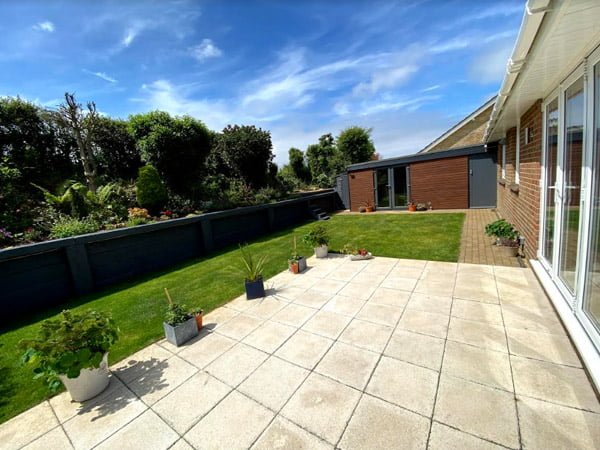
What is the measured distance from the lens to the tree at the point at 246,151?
34.8ft

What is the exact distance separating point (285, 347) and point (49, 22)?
628cm

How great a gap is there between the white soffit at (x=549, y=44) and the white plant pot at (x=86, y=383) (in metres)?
4.36

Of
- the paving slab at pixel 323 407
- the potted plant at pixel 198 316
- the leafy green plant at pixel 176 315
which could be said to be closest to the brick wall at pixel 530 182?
the paving slab at pixel 323 407

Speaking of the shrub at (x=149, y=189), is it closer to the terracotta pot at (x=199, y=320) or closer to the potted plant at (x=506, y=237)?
the terracotta pot at (x=199, y=320)

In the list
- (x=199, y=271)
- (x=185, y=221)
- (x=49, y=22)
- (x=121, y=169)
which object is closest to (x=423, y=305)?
(x=199, y=271)

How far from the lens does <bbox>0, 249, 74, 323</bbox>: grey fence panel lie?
4.16 m

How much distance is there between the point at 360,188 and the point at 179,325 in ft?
38.1

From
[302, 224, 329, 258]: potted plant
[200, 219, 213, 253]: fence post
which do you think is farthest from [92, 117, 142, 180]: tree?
[302, 224, 329, 258]: potted plant

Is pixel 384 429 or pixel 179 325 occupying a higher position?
pixel 179 325

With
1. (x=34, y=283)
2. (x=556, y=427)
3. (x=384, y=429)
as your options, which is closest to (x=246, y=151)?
(x=34, y=283)

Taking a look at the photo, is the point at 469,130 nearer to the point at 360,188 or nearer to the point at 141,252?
the point at 360,188

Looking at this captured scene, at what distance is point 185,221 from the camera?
6711mm

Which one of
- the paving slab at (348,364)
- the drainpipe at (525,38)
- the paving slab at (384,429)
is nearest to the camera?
the paving slab at (384,429)

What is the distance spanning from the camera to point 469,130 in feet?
45.7
